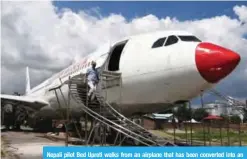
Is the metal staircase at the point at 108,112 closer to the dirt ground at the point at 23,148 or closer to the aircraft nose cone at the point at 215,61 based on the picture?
the dirt ground at the point at 23,148

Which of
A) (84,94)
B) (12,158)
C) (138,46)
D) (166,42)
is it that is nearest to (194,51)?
(166,42)

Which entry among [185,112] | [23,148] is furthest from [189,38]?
[185,112]

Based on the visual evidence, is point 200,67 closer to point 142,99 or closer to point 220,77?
point 220,77

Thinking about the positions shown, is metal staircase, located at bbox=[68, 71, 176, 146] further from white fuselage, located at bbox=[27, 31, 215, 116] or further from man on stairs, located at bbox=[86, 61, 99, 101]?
white fuselage, located at bbox=[27, 31, 215, 116]

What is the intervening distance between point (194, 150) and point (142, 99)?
6.33 meters

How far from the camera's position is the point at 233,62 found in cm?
982

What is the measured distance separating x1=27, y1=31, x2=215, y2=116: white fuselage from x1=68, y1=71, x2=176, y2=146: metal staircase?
0.38 metres

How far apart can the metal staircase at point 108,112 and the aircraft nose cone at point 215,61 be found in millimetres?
2465

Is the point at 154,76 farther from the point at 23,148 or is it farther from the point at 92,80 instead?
the point at 23,148

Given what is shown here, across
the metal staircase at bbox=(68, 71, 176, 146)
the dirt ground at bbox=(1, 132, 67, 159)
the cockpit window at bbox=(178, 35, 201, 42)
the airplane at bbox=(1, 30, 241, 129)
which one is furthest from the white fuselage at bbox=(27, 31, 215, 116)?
the dirt ground at bbox=(1, 132, 67, 159)

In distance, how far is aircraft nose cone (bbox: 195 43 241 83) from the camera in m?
9.76

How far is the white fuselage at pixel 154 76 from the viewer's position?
10398mm

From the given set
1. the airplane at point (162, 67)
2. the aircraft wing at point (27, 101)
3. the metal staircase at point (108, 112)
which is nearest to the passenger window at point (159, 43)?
the airplane at point (162, 67)

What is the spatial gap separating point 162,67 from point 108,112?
2664 millimetres
